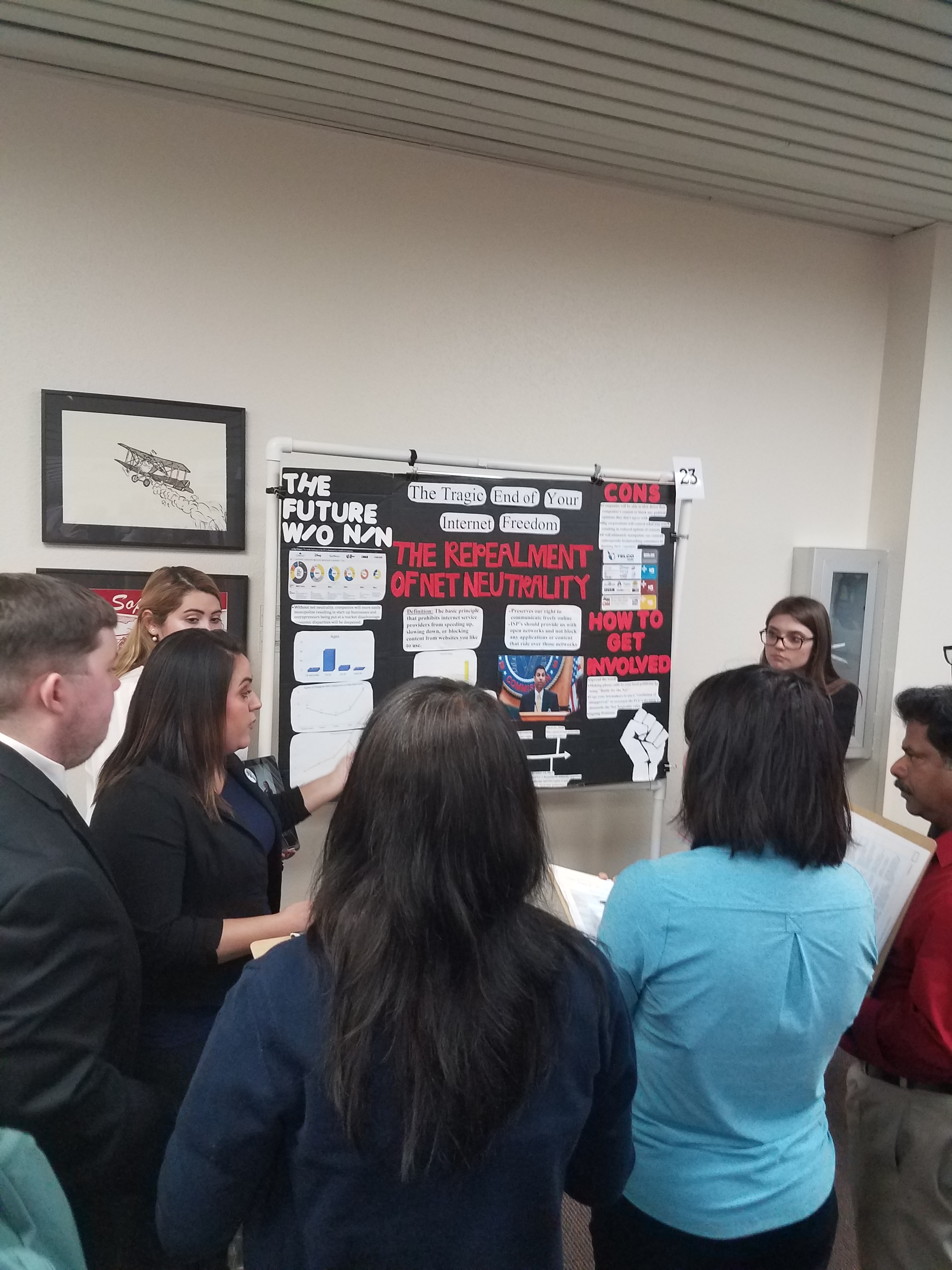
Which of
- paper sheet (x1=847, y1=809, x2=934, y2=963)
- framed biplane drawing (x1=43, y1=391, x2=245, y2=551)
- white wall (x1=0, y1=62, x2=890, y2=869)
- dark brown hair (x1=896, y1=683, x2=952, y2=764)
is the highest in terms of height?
white wall (x1=0, y1=62, x2=890, y2=869)

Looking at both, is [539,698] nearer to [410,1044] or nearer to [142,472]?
[142,472]

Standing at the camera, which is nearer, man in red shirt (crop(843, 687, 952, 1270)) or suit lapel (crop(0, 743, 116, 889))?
suit lapel (crop(0, 743, 116, 889))

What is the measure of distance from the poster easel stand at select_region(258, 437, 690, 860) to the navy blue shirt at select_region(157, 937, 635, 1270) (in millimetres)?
1566

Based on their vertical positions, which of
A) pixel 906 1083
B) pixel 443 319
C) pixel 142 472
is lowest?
pixel 906 1083

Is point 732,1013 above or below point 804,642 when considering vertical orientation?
below

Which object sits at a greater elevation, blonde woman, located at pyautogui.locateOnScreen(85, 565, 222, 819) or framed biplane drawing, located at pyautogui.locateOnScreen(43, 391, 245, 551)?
framed biplane drawing, located at pyautogui.locateOnScreen(43, 391, 245, 551)

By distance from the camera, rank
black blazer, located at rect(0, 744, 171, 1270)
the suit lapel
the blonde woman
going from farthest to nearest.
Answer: the blonde woman, the suit lapel, black blazer, located at rect(0, 744, 171, 1270)

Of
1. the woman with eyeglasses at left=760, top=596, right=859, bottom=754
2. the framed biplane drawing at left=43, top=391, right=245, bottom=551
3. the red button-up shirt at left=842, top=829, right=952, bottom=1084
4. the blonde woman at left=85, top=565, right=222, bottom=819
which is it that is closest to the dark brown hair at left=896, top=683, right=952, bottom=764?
the red button-up shirt at left=842, top=829, right=952, bottom=1084

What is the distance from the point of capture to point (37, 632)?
1209mm

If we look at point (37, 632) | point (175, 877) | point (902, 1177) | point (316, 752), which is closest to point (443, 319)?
point (316, 752)

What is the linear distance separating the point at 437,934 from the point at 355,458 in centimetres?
213

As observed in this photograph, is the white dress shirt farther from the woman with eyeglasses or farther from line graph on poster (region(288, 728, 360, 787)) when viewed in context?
the woman with eyeglasses

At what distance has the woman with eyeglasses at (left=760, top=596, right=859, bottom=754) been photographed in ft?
8.91

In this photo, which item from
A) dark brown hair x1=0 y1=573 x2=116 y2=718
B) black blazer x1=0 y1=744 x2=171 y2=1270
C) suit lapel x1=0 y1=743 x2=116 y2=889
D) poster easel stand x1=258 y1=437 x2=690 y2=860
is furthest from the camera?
poster easel stand x1=258 y1=437 x2=690 y2=860
